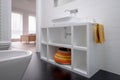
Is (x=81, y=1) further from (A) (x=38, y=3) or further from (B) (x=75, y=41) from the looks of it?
(A) (x=38, y=3)

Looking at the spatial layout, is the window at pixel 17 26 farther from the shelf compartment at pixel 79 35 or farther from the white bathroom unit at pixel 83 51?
the shelf compartment at pixel 79 35

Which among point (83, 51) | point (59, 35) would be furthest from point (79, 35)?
point (59, 35)

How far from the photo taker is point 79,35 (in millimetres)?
1861

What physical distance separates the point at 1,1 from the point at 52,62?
1.42 m

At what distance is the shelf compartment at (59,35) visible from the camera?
2326 millimetres

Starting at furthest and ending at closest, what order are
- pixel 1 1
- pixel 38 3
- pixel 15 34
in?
pixel 15 34 < pixel 38 3 < pixel 1 1

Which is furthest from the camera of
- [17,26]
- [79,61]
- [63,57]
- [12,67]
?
[17,26]

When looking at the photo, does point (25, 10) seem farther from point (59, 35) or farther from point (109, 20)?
point (109, 20)

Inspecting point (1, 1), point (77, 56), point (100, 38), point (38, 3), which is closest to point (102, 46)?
point (100, 38)

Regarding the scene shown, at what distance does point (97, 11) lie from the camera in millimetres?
1808

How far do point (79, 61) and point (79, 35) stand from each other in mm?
471

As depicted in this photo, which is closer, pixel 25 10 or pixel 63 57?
pixel 63 57

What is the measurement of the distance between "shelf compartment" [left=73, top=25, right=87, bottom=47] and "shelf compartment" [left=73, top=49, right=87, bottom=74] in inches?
5.7

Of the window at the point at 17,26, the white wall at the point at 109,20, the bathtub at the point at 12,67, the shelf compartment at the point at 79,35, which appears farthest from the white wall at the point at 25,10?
the bathtub at the point at 12,67
